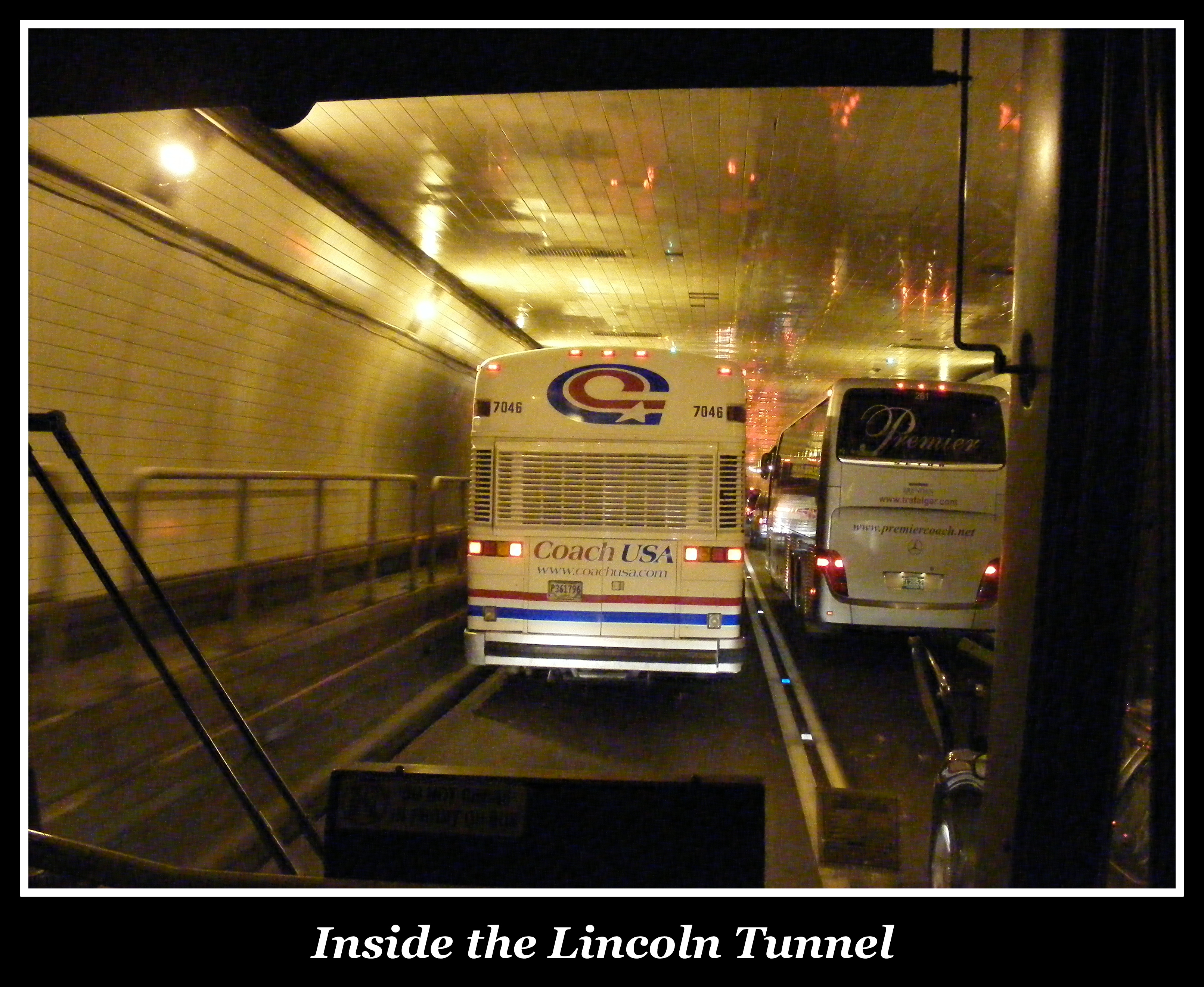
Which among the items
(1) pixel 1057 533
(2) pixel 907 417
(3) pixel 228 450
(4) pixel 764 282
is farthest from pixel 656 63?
(4) pixel 764 282

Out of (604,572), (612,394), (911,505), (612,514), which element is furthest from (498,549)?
(911,505)

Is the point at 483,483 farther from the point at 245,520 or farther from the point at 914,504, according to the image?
the point at 914,504

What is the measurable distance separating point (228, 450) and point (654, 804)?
351 inches

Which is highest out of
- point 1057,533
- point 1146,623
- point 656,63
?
point 656,63

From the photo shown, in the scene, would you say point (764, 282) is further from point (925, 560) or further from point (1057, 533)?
point (1057, 533)

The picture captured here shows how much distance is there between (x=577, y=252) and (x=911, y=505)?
253 inches

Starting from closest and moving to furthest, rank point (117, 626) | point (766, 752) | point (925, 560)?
point (117, 626) → point (766, 752) → point (925, 560)

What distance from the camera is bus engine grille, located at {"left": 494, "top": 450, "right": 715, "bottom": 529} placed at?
912cm

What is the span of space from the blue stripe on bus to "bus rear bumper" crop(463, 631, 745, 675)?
16 cm

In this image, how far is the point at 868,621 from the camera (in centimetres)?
1223

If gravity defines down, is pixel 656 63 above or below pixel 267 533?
above

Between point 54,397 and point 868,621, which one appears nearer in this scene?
point 54,397

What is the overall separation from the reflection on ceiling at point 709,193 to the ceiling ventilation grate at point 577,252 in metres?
0.04
